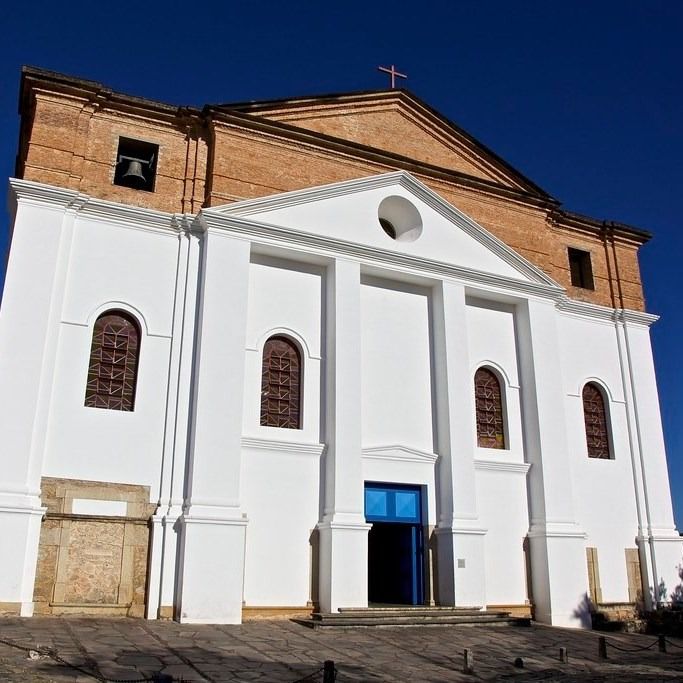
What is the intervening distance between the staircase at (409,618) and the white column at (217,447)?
1486mm

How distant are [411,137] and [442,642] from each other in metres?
11.2

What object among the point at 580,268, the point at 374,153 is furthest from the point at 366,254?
the point at 580,268

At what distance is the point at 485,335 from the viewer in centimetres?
1673

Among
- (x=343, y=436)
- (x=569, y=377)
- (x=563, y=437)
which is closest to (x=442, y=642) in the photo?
(x=343, y=436)

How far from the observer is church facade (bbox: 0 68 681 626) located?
12234mm

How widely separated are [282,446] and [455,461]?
3.59 meters

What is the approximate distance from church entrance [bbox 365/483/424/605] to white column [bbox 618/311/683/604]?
5829mm

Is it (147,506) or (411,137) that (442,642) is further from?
(411,137)

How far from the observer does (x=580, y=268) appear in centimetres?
1939

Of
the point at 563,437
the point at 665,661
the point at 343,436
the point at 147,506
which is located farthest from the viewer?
the point at 563,437

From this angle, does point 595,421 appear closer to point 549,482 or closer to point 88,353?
point 549,482

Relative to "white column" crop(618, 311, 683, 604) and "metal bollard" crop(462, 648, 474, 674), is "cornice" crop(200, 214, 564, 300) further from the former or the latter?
"metal bollard" crop(462, 648, 474, 674)

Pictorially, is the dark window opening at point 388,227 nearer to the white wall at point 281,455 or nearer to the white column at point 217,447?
the white wall at point 281,455

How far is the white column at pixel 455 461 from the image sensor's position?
14.2 metres
